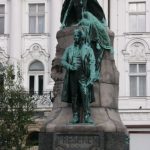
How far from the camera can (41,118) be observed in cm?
3556

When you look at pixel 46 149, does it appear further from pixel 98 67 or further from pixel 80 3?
pixel 80 3

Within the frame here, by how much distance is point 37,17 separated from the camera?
3784 centimetres

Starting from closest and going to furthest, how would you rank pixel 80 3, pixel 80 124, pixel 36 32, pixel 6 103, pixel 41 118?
pixel 80 124 → pixel 80 3 → pixel 6 103 → pixel 41 118 → pixel 36 32

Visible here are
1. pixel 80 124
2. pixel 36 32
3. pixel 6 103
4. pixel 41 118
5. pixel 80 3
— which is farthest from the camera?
pixel 36 32

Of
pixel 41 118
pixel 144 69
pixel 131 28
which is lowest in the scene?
pixel 41 118

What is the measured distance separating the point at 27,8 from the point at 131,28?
609 cm

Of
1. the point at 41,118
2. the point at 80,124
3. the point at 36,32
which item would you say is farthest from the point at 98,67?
the point at 36,32

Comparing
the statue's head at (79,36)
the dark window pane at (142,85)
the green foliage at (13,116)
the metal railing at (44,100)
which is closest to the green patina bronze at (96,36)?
the statue's head at (79,36)

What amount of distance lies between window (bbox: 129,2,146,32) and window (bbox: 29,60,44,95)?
5611 mm

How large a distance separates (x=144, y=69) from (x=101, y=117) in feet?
83.2

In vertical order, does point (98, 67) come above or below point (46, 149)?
above

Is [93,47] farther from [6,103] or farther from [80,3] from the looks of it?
[6,103]

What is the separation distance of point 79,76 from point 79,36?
691 mm

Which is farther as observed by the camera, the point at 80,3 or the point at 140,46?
the point at 140,46
